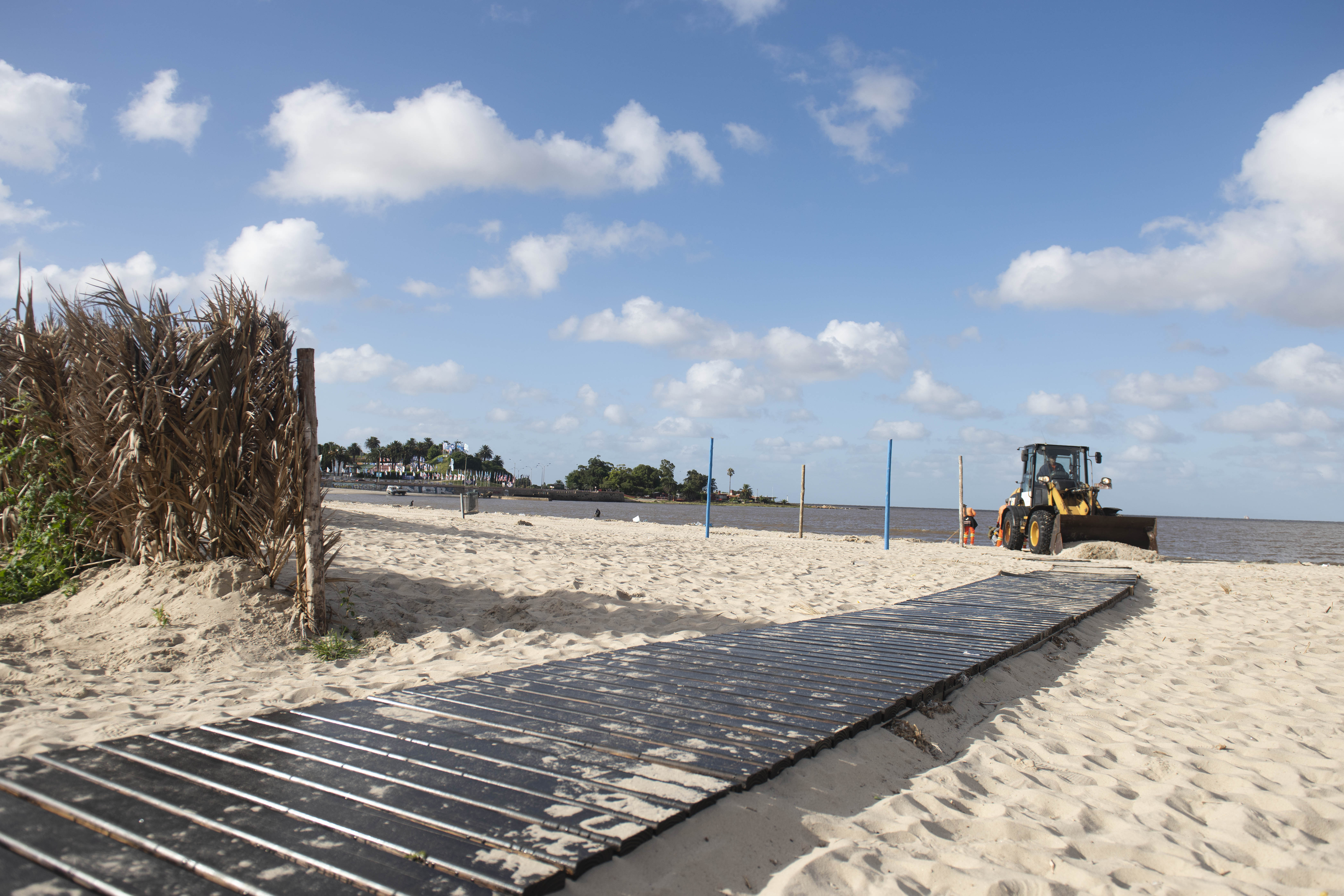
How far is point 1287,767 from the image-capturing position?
354cm

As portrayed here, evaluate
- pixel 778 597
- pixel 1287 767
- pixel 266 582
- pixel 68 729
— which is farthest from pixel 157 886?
pixel 778 597

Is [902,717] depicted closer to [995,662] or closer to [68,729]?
[995,662]

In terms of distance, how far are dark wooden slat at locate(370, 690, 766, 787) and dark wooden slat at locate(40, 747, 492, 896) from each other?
1006 mm

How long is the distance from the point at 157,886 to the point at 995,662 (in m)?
4.67

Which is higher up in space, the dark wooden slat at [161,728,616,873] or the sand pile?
the sand pile

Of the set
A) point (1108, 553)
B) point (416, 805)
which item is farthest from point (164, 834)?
point (1108, 553)

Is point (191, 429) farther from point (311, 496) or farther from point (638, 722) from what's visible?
point (638, 722)

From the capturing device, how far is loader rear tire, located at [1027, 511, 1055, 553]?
1598 cm

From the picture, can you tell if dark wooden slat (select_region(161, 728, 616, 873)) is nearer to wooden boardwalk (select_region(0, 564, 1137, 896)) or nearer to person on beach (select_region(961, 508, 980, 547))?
wooden boardwalk (select_region(0, 564, 1137, 896))

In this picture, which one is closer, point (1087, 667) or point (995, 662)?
point (995, 662)

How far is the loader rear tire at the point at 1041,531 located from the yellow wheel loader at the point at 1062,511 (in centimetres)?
2

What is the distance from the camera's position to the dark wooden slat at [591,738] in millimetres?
2773

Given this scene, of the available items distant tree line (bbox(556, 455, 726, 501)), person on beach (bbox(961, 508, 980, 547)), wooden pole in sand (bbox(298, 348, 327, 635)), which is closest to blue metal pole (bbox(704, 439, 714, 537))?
person on beach (bbox(961, 508, 980, 547))

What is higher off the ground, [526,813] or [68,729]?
[526,813]
